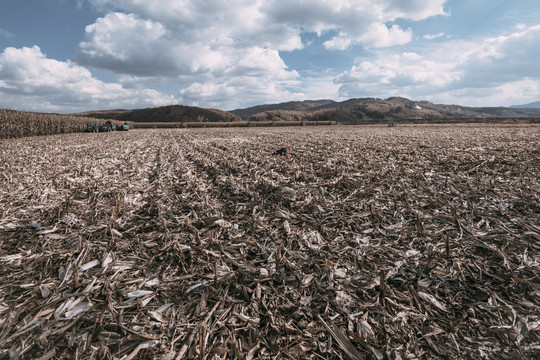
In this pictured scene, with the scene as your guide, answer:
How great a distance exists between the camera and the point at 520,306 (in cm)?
268

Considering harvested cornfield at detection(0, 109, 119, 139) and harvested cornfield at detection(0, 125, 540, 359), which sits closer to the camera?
harvested cornfield at detection(0, 125, 540, 359)

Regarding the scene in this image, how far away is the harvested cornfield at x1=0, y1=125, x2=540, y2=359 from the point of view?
7.73 feet

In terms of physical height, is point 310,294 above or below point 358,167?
below

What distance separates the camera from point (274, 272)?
11.0 feet

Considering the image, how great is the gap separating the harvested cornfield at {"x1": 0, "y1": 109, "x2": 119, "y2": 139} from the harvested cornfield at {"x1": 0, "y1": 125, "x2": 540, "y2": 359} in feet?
101

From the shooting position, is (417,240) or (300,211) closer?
(417,240)

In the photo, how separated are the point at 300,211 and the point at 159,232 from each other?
9.30ft

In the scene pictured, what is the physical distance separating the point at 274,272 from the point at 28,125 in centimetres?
4095

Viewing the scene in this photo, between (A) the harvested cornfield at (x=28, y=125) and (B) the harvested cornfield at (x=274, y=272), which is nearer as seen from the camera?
(B) the harvested cornfield at (x=274, y=272)

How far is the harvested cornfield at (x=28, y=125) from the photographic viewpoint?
89.4ft

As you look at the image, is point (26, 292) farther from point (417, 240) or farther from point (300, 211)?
point (417, 240)

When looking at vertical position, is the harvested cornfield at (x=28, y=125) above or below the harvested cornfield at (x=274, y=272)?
above

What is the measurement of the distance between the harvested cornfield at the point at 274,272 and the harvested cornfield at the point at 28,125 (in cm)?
3082

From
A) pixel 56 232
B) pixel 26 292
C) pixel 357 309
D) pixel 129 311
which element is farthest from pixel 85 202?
pixel 357 309
